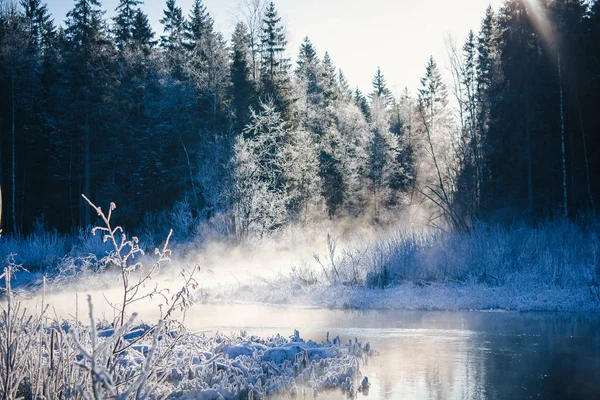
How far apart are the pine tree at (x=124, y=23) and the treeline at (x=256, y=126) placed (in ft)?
0.39

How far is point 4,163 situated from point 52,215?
4596 millimetres

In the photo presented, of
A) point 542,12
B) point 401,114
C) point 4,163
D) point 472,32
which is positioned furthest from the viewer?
point 401,114

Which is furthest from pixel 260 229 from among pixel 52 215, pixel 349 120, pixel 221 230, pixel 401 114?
pixel 401 114

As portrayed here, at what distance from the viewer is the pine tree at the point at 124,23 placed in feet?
139

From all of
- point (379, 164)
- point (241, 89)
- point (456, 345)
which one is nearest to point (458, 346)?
point (456, 345)

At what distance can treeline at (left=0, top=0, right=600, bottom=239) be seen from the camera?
92.8 feet

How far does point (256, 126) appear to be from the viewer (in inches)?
1208

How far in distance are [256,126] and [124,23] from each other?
1923 centimetres

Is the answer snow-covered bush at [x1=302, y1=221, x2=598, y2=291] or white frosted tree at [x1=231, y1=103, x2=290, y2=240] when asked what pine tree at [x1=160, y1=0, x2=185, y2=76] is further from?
snow-covered bush at [x1=302, y1=221, x2=598, y2=291]

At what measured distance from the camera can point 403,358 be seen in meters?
7.64

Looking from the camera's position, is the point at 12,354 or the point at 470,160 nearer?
the point at 12,354

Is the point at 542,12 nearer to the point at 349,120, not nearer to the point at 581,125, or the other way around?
the point at 581,125

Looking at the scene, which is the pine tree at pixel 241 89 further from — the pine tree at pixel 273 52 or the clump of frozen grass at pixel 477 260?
the clump of frozen grass at pixel 477 260

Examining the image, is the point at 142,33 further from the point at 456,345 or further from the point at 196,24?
the point at 456,345
